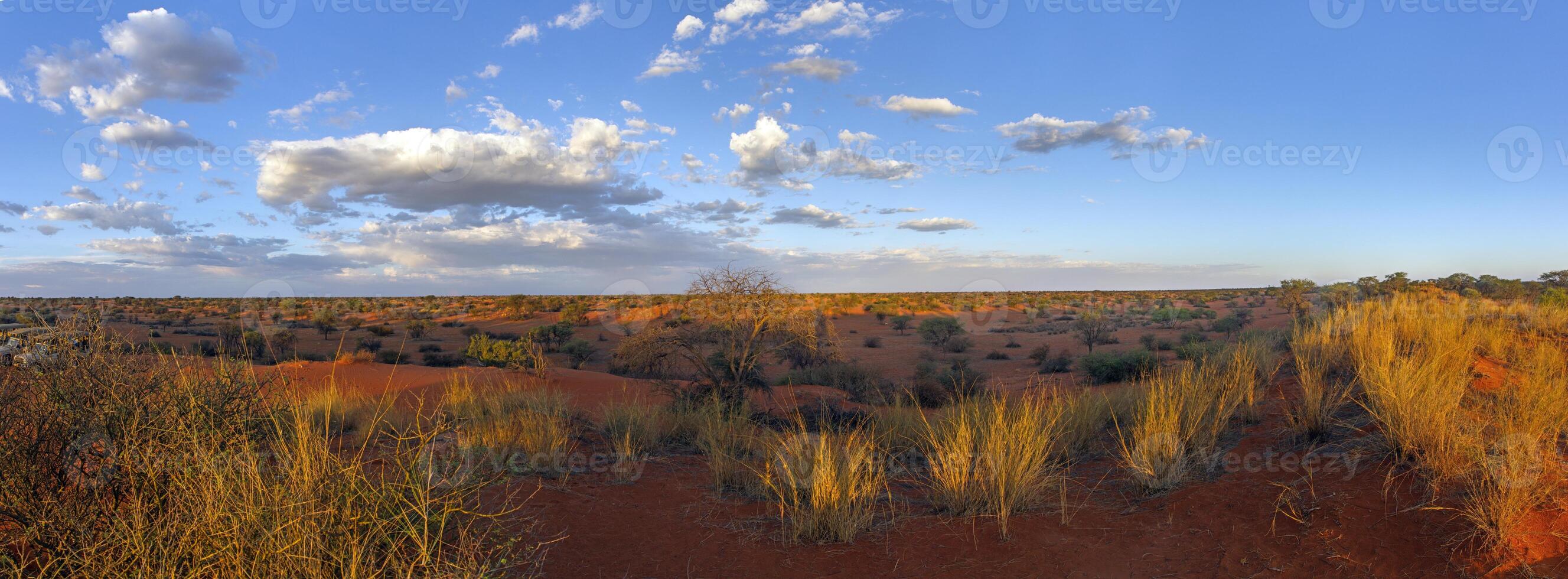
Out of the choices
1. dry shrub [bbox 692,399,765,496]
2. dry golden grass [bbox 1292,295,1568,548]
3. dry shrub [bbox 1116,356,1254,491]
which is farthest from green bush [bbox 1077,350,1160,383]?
dry shrub [bbox 692,399,765,496]

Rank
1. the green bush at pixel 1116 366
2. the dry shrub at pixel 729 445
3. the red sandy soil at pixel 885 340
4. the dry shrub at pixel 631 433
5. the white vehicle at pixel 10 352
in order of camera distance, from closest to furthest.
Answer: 1. the white vehicle at pixel 10 352
2. the dry shrub at pixel 729 445
3. the dry shrub at pixel 631 433
4. the green bush at pixel 1116 366
5. the red sandy soil at pixel 885 340

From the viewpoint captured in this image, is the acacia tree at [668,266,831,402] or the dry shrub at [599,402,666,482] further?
the acacia tree at [668,266,831,402]

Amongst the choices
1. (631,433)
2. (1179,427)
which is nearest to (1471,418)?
(1179,427)

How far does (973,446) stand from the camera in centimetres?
680

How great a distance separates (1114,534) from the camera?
506 centimetres

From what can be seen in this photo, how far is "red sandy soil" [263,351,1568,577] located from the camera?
4.33m

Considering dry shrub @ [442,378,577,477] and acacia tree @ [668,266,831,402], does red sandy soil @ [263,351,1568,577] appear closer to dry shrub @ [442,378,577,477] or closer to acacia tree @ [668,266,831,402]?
dry shrub @ [442,378,577,477]

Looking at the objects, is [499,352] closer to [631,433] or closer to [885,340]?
[631,433]

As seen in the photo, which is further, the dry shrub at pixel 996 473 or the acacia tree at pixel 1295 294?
the acacia tree at pixel 1295 294

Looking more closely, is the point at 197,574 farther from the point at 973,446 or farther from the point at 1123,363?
the point at 1123,363

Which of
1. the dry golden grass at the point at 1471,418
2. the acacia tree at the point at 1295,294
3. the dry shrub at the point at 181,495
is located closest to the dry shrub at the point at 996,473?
the dry golden grass at the point at 1471,418

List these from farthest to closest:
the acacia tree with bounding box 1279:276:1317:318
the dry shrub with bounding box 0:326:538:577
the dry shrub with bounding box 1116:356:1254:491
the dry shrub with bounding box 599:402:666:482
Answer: the acacia tree with bounding box 1279:276:1317:318, the dry shrub with bounding box 599:402:666:482, the dry shrub with bounding box 1116:356:1254:491, the dry shrub with bounding box 0:326:538:577

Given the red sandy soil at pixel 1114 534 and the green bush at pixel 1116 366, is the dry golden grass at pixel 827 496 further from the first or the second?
the green bush at pixel 1116 366

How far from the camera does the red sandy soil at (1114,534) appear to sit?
433 centimetres
